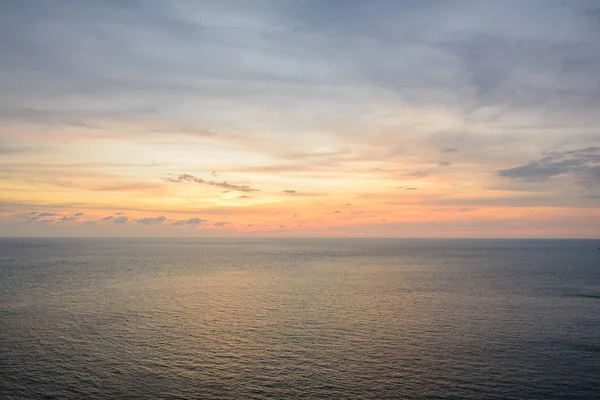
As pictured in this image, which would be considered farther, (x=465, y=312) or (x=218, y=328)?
(x=465, y=312)

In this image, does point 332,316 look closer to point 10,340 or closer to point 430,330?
point 430,330

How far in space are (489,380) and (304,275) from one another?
125914 millimetres

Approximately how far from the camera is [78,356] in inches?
2677

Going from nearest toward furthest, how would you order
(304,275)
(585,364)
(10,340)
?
(585,364) < (10,340) < (304,275)

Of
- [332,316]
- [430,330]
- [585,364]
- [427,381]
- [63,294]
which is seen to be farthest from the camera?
[63,294]

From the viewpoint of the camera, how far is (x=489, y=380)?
58.9 m

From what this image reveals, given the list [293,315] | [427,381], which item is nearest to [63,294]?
[293,315]

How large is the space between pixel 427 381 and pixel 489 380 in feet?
29.4

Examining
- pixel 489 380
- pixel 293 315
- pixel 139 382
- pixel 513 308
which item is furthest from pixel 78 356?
pixel 513 308

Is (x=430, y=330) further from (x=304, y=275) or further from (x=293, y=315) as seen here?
(x=304, y=275)

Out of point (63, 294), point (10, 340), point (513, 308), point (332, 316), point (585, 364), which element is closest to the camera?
point (585, 364)

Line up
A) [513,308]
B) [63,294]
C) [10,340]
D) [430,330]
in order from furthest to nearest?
1. [63,294]
2. [513,308]
3. [430,330]
4. [10,340]

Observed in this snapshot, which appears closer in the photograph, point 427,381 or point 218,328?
point 427,381

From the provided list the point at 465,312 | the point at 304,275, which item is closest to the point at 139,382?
the point at 465,312
